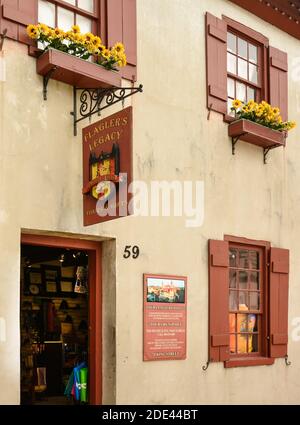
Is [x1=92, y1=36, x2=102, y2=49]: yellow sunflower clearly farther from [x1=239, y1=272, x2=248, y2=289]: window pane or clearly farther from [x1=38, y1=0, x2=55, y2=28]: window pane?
[x1=239, y1=272, x2=248, y2=289]: window pane

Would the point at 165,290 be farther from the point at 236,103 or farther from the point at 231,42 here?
the point at 231,42

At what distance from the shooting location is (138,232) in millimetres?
8562

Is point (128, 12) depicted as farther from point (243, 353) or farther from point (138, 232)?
point (243, 353)

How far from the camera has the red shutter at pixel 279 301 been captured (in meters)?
10.3

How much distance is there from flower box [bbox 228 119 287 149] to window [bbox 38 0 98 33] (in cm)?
263

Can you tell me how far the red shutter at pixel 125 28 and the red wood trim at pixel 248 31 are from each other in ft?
6.75

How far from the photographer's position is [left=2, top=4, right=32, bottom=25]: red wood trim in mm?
7426

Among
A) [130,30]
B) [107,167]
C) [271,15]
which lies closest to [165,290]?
[107,167]

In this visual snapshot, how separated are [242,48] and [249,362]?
191 inches

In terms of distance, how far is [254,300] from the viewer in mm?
10344

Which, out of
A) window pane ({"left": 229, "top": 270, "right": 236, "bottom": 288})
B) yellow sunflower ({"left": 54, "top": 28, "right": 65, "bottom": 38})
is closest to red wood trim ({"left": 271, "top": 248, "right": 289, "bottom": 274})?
window pane ({"left": 229, "top": 270, "right": 236, "bottom": 288})

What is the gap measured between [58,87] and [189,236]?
2750 millimetres

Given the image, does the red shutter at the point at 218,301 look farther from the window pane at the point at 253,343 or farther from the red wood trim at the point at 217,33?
the red wood trim at the point at 217,33
